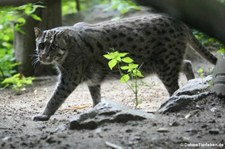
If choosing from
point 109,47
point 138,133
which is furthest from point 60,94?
point 138,133

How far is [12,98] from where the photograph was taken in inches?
324

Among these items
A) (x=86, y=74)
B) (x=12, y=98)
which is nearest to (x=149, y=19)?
(x=86, y=74)

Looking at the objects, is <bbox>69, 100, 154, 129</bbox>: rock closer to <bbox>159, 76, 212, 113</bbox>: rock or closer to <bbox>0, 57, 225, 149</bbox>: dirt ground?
<bbox>0, 57, 225, 149</bbox>: dirt ground

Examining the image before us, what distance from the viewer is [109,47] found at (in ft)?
22.5

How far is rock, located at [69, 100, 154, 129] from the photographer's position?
4.43m

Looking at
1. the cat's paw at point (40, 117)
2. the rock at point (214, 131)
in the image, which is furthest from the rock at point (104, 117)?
the cat's paw at point (40, 117)

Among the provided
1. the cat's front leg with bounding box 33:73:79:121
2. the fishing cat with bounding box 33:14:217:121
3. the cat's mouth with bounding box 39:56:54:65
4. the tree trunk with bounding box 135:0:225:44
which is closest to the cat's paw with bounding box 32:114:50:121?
the cat's front leg with bounding box 33:73:79:121

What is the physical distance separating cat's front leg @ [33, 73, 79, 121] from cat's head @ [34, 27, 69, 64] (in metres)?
0.33

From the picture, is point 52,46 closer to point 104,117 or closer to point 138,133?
point 104,117

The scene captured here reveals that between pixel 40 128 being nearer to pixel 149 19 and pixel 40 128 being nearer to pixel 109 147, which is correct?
pixel 109 147

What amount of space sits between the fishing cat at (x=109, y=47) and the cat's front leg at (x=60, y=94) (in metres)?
0.01

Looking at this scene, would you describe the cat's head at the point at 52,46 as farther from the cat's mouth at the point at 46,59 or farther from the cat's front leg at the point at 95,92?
the cat's front leg at the point at 95,92

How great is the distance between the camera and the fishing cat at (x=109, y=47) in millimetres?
6551

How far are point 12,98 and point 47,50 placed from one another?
214 cm
